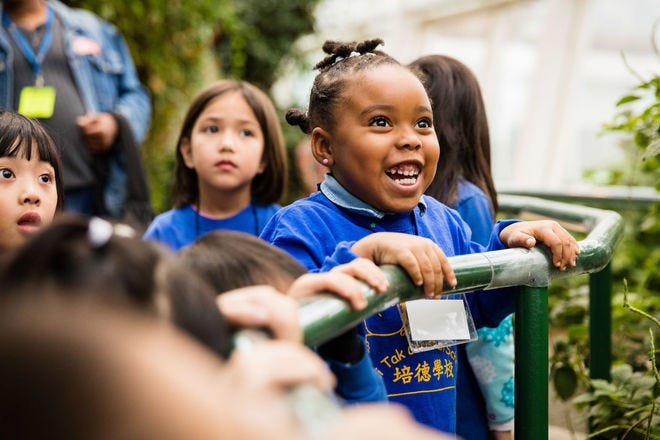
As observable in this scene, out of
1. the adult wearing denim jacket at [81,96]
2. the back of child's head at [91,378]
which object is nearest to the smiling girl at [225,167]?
the adult wearing denim jacket at [81,96]

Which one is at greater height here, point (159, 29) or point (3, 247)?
point (159, 29)

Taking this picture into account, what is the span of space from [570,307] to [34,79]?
7.93 feet

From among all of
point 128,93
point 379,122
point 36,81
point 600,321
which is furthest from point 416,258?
point 128,93

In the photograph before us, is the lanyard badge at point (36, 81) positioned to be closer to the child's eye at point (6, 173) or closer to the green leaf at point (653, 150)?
the child's eye at point (6, 173)

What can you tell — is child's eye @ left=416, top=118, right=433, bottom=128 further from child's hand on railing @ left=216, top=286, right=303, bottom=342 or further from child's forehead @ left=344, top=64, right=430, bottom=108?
child's hand on railing @ left=216, top=286, right=303, bottom=342

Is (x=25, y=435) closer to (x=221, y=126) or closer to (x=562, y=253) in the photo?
(x=562, y=253)

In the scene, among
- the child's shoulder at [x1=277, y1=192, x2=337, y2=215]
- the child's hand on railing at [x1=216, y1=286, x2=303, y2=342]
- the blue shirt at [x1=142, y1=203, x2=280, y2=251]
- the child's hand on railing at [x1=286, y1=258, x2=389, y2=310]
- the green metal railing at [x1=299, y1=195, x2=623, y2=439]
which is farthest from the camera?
the blue shirt at [x1=142, y1=203, x2=280, y2=251]

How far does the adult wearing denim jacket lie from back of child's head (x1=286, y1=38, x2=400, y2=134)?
1.54m

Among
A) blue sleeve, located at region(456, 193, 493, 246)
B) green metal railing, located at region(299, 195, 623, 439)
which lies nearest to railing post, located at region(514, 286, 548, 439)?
green metal railing, located at region(299, 195, 623, 439)

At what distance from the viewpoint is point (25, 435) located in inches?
26.1

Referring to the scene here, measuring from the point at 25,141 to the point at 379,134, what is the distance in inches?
36.5

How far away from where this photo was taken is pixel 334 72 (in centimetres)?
202

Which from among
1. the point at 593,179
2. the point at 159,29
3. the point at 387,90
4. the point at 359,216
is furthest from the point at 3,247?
the point at 593,179

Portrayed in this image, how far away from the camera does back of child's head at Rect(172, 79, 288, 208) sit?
343 centimetres
